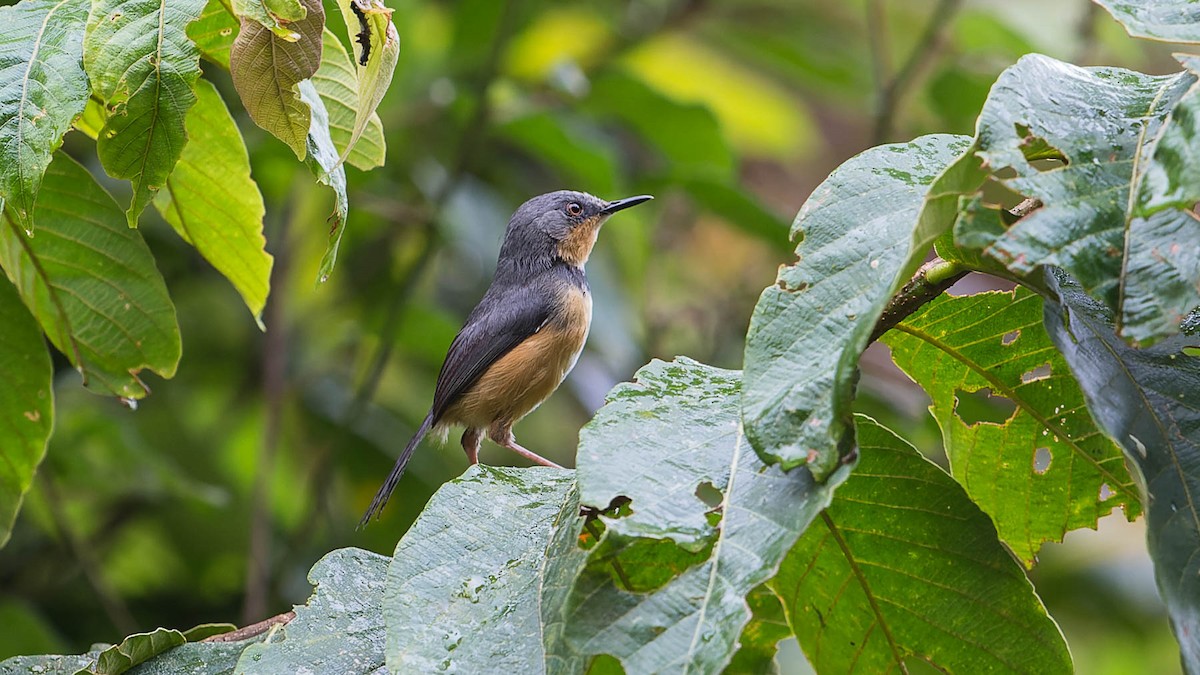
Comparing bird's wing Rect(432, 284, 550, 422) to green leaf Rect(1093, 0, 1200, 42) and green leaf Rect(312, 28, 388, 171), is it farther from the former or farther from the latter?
green leaf Rect(1093, 0, 1200, 42)

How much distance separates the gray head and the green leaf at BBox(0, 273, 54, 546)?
7.87ft

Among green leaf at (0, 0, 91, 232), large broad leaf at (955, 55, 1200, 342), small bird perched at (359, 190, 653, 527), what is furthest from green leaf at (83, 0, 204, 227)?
small bird perched at (359, 190, 653, 527)

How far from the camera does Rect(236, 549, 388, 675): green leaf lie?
1554 mm

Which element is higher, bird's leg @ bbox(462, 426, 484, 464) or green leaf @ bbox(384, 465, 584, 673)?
green leaf @ bbox(384, 465, 584, 673)

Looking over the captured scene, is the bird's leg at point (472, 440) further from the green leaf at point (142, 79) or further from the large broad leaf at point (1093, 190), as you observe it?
the large broad leaf at point (1093, 190)

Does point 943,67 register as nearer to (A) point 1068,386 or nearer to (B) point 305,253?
(B) point 305,253

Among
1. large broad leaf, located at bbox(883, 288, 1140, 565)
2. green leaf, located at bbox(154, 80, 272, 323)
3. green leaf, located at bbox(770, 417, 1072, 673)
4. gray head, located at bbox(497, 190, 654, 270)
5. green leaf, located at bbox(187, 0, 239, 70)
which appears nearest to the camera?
green leaf, located at bbox(770, 417, 1072, 673)

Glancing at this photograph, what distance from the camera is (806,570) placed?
64.4 inches

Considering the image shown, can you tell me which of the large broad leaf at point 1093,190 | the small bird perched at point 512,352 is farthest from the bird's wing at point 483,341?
the large broad leaf at point 1093,190

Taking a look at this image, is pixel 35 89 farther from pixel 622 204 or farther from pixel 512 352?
pixel 622 204

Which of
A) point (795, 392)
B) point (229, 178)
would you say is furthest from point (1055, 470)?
point (229, 178)

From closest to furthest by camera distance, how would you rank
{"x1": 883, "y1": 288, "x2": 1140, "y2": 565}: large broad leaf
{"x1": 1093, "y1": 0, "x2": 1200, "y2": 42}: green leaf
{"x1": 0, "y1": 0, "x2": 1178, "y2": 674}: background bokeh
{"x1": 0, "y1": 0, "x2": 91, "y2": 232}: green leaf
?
{"x1": 1093, "y1": 0, "x2": 1200, "y2": 42}: green leaf
{"x1": 0, "y1": 0, "x2": 91, "y2": 232}: green leaf
{"x1": 883, "y1": 288, "x2": 1140, "y2": 565}: large broad leaf
{"x1": 0, "y1": 0, "x2": 1178, "y2": 674}: background bokeh

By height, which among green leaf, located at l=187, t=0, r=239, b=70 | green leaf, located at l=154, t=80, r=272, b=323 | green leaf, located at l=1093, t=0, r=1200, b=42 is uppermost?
green leaf, located at l=1093, t=0, r=1200, b=42

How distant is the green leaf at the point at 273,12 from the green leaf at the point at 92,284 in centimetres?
84
